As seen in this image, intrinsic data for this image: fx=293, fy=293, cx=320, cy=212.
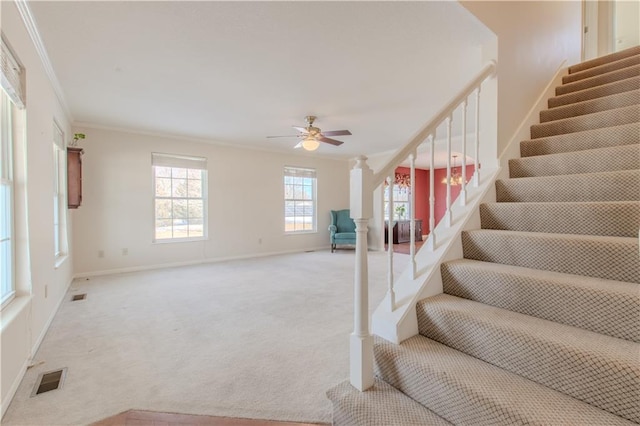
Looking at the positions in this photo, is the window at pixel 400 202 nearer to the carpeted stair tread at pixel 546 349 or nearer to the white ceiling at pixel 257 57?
the white ceiling at pixel 257 57

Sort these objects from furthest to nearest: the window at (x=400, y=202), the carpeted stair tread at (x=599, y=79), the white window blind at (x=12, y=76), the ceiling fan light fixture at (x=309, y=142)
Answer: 1. the window at (x=400, y=202)
2. the ceiling fan light fixture at (x=309, y=142)
3. the carpeted stair tread at (x=599, y=79)
4. the white window blind at (x=12, y=76)

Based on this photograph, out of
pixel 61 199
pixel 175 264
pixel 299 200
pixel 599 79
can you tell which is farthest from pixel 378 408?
pixel 299 200

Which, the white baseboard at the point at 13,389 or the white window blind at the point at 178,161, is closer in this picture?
the white baseboard at the point at 13,389

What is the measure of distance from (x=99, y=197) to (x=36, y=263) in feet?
8.98

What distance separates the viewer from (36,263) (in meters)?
2.29

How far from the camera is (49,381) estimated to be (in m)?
1.80

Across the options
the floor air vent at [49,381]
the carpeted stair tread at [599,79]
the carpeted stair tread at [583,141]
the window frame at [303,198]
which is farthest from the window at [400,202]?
the floor air vent at [49,381]

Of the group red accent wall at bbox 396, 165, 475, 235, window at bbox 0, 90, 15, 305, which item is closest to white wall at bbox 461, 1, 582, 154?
window at bbox 0, 90, 15, 305

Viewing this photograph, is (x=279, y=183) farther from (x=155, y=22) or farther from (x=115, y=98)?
(x=155, y=22)

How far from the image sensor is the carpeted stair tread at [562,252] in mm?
1267

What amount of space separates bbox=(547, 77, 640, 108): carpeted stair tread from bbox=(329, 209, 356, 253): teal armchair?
4458 mm

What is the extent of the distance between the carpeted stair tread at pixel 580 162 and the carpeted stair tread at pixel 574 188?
11cm

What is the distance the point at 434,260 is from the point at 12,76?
279cm

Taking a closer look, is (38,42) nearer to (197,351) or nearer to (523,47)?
(197,351)
